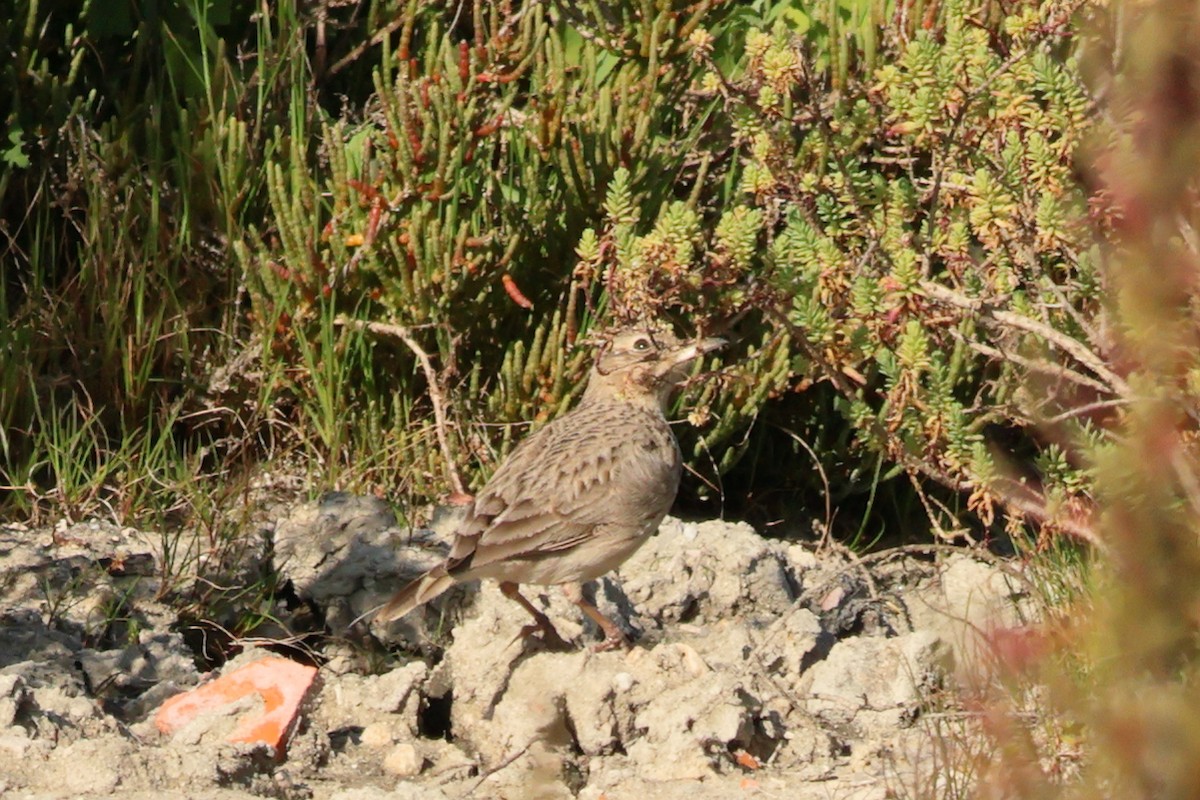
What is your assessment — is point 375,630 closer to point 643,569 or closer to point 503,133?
point 643,569

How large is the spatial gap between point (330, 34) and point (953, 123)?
10.4 ft

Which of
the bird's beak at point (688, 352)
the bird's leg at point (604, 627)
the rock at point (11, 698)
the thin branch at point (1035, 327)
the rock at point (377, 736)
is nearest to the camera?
the rock at point (11, 698)

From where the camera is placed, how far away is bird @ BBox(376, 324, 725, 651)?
207 inches

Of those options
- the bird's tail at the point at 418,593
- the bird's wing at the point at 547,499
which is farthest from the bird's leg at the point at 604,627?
the bird's tail at the point at 418,593

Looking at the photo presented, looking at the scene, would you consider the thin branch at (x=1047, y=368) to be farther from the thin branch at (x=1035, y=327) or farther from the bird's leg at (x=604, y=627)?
the bird's leg at (x=604, y=627)

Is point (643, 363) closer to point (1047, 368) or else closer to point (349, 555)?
point (349, 555)

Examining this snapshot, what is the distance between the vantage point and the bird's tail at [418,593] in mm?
5203

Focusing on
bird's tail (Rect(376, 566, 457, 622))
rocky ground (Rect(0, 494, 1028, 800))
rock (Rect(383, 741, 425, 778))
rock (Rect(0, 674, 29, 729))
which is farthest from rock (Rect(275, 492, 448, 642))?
rock (Rect(0, 674, 29, 729))

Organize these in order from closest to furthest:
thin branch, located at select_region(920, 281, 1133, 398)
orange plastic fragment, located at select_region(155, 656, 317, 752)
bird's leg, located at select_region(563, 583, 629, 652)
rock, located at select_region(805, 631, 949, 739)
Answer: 1. thin branch, located at select_region(920, 281, 1133, 398)
2. orange plastic fragment, located at select_region(155, 656, 317, 752)
3. rock, located at select_region(805, 631, 949, 739)
4. bird's leg, located at select_region(563, 583, 629, 652)

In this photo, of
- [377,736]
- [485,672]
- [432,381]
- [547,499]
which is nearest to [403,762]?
[377,736]

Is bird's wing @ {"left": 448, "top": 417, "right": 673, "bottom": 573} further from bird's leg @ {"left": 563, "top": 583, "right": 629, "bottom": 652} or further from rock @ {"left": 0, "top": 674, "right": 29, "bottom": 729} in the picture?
rock @ {"left": 0, "top": 674, "right": 29, "bottom": 729}

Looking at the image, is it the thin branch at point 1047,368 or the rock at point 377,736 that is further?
the rock at point 377,736

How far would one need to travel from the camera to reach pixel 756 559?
591 cm

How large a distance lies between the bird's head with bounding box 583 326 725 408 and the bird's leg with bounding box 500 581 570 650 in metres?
0.85
